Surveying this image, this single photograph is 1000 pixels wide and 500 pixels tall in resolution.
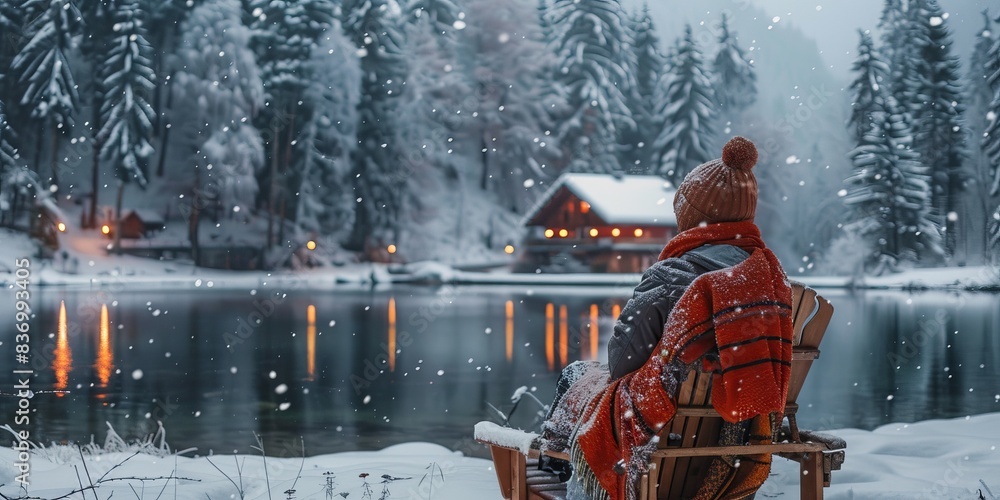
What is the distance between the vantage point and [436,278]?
2562 cm

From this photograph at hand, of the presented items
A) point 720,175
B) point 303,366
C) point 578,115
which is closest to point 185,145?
point 578,115

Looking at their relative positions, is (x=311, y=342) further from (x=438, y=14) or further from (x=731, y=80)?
(x=731, y=80)

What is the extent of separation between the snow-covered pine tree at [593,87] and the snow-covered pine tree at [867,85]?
6.62m

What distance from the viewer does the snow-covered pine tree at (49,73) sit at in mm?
24312

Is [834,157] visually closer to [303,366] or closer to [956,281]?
[956,281]

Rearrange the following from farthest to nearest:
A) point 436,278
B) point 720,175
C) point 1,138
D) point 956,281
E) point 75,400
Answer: point 436,278 → point 1,138 → point 956,281 → point 75,400 → point 720,175

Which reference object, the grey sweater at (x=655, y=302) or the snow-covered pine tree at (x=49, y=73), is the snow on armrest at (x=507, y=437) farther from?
the snow-covered pine tree at (x=49, y=73)

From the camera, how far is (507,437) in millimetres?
2350

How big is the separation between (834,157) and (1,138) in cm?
2335

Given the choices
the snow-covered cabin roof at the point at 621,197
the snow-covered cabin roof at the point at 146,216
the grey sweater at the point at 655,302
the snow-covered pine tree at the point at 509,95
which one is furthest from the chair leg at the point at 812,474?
the snow-covered pine tree at the point at 509,95

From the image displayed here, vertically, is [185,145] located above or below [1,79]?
below

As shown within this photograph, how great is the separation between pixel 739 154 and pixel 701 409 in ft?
Result: 2.09

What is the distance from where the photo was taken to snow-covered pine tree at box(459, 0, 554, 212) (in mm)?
28312

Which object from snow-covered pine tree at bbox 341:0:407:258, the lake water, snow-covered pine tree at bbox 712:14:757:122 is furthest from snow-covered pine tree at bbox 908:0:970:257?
snow-covered pine tree at bbox 341:0:407:258
